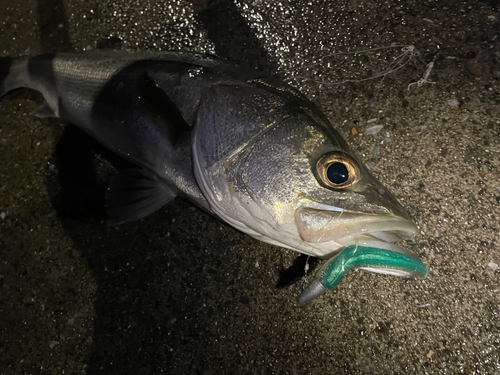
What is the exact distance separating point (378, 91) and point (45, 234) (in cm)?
269

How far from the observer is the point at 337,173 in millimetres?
1413

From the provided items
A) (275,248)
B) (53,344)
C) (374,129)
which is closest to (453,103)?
(374,129)

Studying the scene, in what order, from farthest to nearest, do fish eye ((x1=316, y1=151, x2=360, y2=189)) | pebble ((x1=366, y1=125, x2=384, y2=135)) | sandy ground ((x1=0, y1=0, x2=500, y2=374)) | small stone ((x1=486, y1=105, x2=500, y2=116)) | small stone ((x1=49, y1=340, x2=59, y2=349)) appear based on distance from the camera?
small stone ((x1=49, y1=340, x2=59, y2=349))
pebble ((x1=366, y1=125, x2=384, y2=135))
small stone ((x1=486, y1=105, x2=500, y2=116))
sandy ground ((x1=0, y1=0, x2=500, y2=374))
fish eye ((x1=316, y1=151, x2=360, y2=189))

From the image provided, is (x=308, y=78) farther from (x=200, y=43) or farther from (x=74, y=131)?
(x=74, y=131)

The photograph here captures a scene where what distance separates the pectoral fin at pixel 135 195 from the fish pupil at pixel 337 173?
1.05m

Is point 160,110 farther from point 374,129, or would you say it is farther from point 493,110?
point 493,110

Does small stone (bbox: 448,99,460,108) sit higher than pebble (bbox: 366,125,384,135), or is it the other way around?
pebble (bbox: 366,125,384,135)

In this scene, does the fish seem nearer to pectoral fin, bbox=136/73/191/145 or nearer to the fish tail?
pectoral fin, bbox=136/73/191/145

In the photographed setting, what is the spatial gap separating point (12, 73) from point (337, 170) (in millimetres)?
2776

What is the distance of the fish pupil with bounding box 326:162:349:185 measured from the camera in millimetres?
1408

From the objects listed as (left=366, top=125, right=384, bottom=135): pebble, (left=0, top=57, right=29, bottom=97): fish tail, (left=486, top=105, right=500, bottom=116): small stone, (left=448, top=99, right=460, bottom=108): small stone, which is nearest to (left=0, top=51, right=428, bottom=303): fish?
(left=0, top=57, right=29, bottom=97): fish tail

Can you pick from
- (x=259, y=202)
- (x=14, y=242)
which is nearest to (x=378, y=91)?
(x=259, y=202)

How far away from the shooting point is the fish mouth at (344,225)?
1306mm

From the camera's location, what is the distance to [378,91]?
85.7 inches
